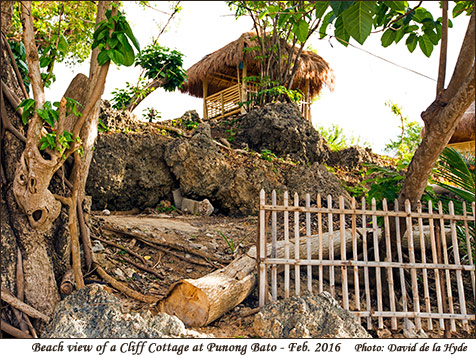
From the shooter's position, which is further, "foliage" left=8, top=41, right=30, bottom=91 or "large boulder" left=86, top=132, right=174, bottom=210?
"large boulder" left=86, top=132, right=174, bottom=210

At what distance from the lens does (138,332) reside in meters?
3.22

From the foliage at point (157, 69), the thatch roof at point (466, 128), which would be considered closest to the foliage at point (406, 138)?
the thatch roof at point (466, 128)

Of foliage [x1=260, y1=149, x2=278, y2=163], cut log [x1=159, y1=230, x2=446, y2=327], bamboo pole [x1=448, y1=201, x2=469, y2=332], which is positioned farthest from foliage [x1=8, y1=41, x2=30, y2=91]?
foliage [x1=260, y1=149, x2=278, y2=163]

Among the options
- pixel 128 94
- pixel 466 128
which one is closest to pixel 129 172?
pixel 128 94

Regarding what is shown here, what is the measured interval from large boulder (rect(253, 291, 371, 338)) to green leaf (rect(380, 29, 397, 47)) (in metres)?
2.52

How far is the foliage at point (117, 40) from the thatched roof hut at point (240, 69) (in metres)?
9.27

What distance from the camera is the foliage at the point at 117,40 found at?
315 cm

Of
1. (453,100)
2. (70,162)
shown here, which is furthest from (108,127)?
(453,100)

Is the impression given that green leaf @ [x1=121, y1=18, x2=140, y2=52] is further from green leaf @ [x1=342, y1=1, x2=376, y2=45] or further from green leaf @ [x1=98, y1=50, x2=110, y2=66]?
green leaf @ [x1=342, y1=1, x2=376, y2=45]

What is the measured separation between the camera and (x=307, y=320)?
3.59 m

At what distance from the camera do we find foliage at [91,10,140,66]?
3.15 m

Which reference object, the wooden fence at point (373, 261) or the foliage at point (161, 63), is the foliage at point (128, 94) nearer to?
the foliage at point (161, 63)

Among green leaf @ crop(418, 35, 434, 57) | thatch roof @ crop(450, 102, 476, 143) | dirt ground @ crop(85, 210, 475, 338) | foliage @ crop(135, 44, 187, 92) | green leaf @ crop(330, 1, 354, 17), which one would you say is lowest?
dirt ground @ crop(85, 210, 475, 338)

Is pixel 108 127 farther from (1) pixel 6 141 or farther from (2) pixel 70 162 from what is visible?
(1) pixel 6 141
